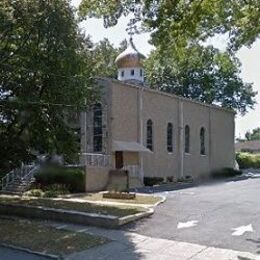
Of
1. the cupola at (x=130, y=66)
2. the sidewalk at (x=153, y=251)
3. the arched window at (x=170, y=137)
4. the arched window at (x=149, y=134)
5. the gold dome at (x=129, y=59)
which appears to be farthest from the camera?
the cupola at (x=130, y=66)

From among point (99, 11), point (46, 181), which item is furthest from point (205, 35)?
point (46, 181)

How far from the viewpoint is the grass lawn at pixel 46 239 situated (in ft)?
44.5

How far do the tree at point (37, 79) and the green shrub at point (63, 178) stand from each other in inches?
294

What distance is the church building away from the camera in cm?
3256

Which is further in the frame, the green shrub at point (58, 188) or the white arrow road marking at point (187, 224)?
the green shrub at point (58, 188)

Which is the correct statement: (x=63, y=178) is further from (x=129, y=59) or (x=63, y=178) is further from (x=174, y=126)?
(x=129, y=59)

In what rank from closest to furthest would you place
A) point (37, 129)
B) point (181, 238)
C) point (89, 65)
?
point (181, 238), point (37, 129), point (89, 65)

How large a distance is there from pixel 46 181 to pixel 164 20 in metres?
16.6

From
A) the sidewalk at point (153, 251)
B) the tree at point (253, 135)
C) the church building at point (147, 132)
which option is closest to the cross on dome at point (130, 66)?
the church building at point (147, 132)

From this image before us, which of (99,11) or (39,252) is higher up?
A: (99,11)

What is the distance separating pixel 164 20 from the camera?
13906 millimetres

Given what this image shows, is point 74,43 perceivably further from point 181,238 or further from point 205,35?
point 181,238

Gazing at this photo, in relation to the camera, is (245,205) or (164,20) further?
(245,205)

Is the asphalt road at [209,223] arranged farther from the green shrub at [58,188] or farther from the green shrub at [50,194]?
the green shrub at [58,188]
